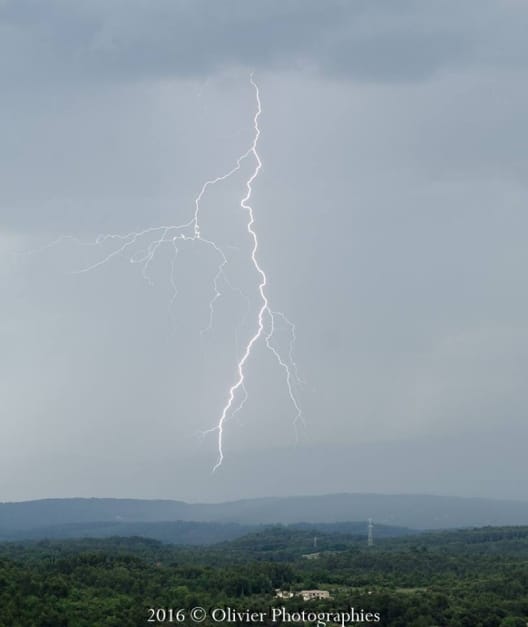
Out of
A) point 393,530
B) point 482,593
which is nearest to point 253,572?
point 482,593

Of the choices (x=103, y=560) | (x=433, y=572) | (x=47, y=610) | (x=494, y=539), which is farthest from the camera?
(x=494, y=539)

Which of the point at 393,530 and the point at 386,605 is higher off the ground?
the point at 393,530

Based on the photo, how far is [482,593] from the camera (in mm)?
52438

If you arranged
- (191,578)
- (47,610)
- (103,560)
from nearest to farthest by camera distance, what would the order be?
(47,610), (191,578), (103,560)

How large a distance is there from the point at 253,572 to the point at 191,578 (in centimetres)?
364

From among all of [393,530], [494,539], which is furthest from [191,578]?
[393,530]

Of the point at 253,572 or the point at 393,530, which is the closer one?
the point at 253,572

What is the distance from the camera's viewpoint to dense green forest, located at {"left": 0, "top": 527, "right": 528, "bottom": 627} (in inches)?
1690

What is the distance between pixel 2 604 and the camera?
136ft

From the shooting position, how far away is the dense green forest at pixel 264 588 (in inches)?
1690

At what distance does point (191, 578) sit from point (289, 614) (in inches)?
532

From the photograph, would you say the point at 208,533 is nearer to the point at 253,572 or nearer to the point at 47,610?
the point at 253,572

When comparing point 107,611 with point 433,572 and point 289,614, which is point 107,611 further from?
point 433,572

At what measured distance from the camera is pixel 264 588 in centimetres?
5503
